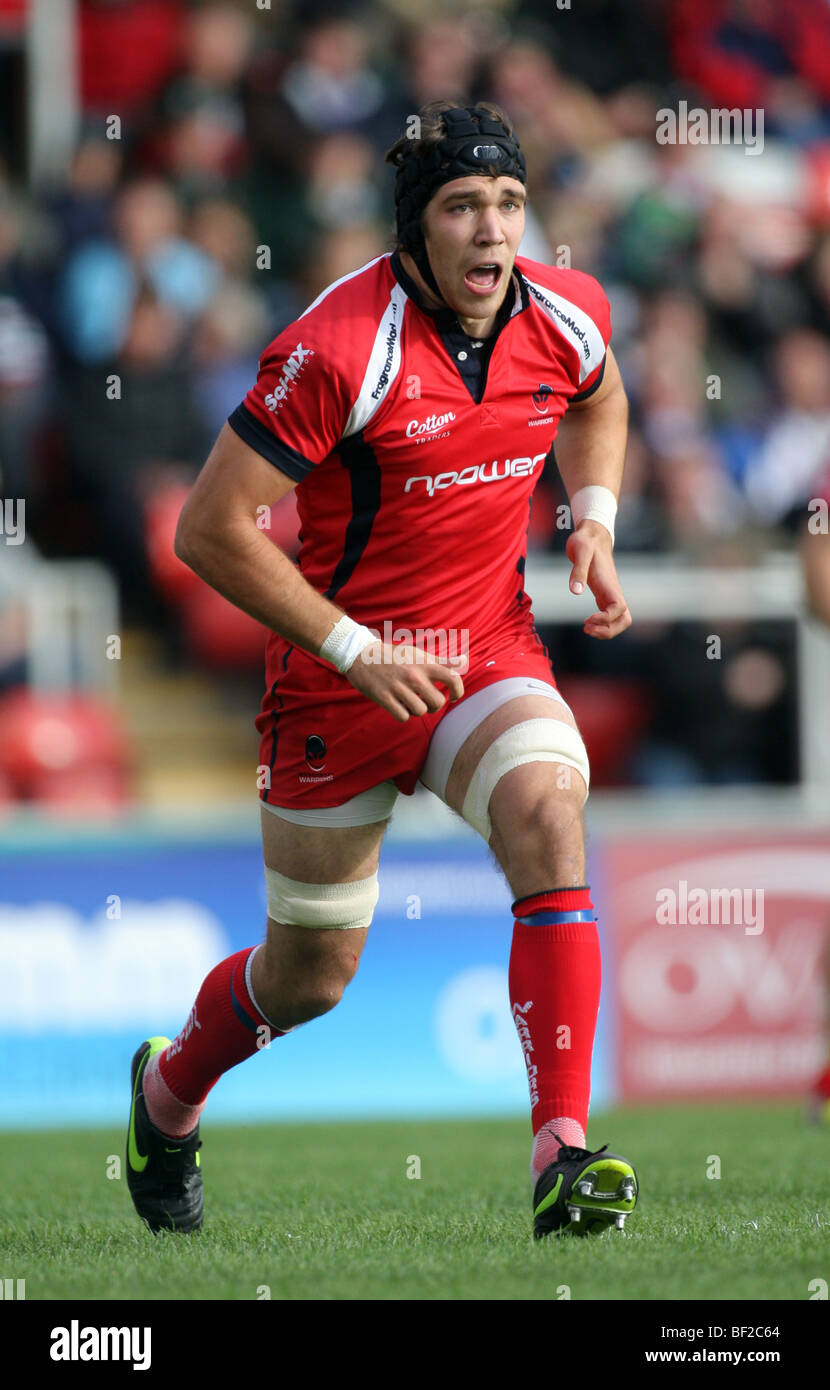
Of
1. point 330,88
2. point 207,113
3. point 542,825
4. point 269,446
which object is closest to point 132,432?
point 207,113

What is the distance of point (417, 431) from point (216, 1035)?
1634 millimetres

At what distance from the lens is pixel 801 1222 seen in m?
4.44

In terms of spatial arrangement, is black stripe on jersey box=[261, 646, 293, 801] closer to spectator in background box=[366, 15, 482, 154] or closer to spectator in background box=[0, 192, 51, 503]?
spectator in background box=[0, 192, 51, 503]

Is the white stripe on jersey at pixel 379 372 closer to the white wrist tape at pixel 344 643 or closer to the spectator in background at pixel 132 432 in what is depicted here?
the white wrist tape at pixel 344 643

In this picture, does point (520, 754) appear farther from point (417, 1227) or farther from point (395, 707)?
point (417, 1227)

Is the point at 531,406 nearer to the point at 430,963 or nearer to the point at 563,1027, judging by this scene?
the point at 563,1027

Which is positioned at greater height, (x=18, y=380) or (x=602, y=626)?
(x=18, y=380)

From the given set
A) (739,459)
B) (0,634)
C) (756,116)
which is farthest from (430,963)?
(756,116)

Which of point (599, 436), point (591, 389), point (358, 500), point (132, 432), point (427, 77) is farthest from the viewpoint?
point (427, 77)

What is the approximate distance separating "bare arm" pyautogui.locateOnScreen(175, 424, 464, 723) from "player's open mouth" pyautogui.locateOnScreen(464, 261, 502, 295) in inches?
24.2

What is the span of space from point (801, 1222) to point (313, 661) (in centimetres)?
173

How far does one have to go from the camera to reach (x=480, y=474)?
4598mm

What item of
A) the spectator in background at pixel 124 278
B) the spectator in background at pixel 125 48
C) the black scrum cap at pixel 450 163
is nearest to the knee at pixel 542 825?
the black scrum cap at pixel 450 163

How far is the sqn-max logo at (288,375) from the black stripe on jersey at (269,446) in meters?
0.06
